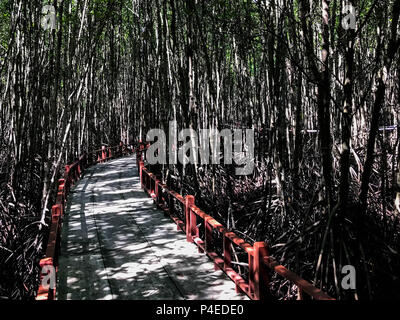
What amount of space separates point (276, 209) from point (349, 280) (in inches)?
88.3

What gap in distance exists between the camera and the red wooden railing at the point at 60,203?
3.37 metres

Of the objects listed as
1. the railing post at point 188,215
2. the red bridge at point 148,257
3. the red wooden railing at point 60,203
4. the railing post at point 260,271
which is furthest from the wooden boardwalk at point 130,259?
the railing post at point 260,271

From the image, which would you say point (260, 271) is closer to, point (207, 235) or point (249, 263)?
point (249, 263)

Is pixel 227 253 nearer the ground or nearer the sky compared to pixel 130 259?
nearer the sky

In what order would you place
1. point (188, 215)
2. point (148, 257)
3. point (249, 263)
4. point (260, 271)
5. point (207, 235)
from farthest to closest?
point (188, 215) < point (148, 257) < point (207, 235) < point (249, 263) < point (260, 271)

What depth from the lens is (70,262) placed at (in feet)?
15.9

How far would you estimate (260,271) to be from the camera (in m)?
3.49

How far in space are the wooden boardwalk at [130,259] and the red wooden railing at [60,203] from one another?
0.90ft

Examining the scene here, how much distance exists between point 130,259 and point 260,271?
1.98 meters

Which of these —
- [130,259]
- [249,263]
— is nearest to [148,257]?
[130,259]

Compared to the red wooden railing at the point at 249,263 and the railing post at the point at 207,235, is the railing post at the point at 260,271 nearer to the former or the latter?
the red wooden railing at the point at 249,263

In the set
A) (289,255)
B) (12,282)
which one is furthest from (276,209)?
(12,282)

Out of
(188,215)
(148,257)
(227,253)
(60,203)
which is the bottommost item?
(148,257)

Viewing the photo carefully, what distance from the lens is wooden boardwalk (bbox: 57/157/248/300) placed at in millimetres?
4027
